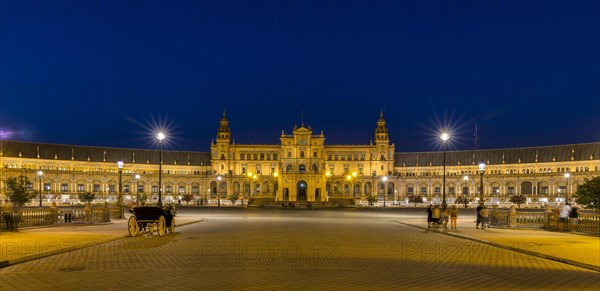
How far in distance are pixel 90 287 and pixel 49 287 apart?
0.95 meters

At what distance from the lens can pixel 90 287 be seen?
12.4 metres

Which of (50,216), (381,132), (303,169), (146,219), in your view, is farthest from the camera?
(381,132)

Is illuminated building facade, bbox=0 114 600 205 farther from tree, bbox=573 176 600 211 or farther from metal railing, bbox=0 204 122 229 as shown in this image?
tree, bbox=573 176 600 211

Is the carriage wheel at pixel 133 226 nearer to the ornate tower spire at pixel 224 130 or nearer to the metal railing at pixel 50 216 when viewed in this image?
the metal railing at pixel 50 216

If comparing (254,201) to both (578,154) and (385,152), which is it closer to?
(385,152)

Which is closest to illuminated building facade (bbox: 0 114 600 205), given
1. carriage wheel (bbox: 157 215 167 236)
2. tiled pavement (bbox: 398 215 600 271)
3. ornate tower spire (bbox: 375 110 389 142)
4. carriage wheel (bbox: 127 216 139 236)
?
ornate tower spire (bbox: 375 110 389 142)

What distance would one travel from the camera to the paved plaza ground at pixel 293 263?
13.0 meters

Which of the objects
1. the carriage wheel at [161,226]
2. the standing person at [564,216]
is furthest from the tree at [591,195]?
the carriage wheel at [161,226]

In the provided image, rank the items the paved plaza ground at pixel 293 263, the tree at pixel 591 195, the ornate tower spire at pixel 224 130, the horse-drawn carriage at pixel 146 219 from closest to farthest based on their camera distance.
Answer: the paved plaza ground at pixel 293 263 < the horse-drawn carriage at pixel 146 219 < the tree at pixel 591 195 < the ornate tower spire at pixel 224 130

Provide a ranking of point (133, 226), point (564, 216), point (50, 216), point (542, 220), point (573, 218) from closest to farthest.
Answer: point (133, 226) < point (573, 218) < point (564, 216) < point (50, 216) < point (542, 220)

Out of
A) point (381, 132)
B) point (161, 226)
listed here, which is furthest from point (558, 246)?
point (381, 132)

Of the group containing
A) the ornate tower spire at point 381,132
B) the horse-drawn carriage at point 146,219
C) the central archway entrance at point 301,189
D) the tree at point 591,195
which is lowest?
the central archway entrance at point 301,189

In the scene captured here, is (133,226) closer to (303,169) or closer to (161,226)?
(161,226)

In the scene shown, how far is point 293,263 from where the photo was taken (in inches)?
642
